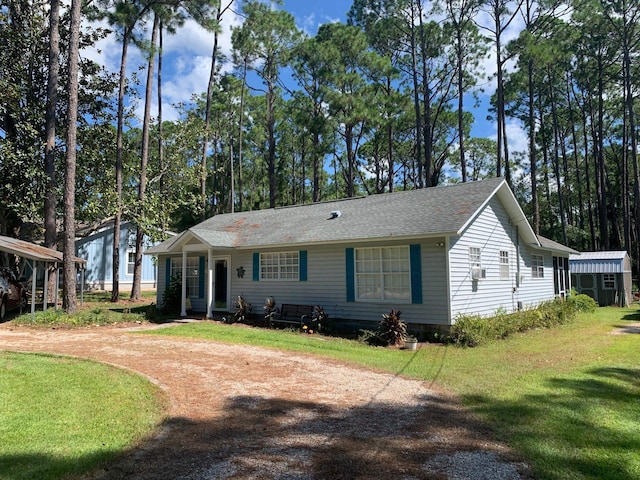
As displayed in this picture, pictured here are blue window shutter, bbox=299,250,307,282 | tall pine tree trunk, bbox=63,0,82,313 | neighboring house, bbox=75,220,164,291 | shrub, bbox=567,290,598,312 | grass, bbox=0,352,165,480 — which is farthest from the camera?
neighboring house, bbox=75,220,164,291

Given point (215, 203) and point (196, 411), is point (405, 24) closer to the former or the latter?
point (215, 203)

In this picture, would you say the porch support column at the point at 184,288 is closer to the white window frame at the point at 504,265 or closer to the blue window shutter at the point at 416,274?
the blue window shutter at the point at 416,274

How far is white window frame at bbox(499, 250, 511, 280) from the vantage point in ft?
46.1

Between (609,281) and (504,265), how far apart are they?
39.4 ft

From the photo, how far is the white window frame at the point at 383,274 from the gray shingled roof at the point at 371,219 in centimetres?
62

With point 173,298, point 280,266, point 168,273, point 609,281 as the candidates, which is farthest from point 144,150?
point 609,281

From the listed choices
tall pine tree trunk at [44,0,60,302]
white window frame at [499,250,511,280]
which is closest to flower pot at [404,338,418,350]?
white window frame at [499,250,511,280]

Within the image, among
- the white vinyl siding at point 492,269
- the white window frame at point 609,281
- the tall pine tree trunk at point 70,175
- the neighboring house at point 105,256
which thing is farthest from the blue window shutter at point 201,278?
the white window frame at point 609,281

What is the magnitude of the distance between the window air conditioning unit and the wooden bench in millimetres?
4768

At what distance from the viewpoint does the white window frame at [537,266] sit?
661 inches

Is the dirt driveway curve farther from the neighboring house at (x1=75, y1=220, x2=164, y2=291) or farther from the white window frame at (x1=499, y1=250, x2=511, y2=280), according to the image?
the neighboring house at (x1=75, y1=220, x2=164, y2=291)

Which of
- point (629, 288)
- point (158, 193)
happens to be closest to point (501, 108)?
point (629, 288)

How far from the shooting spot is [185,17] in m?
22.1

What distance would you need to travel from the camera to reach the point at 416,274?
1130 centimetres
